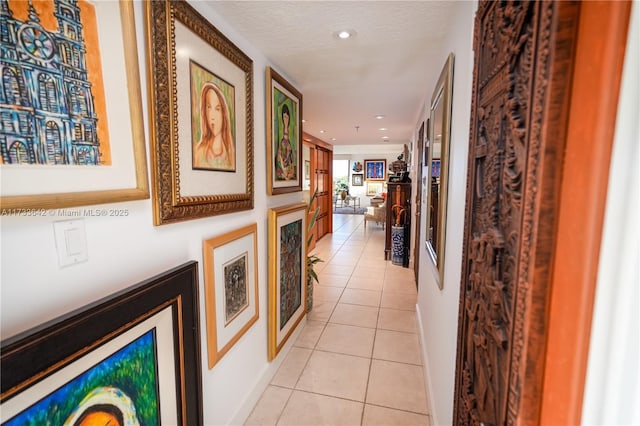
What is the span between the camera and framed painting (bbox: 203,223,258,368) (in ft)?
4.60

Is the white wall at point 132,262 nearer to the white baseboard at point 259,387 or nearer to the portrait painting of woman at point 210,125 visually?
the white baseboard at point 259,387

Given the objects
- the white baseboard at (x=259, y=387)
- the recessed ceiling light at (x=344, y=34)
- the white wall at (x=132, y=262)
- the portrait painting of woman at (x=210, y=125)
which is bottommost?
the white baseboard at (x=259, y=387)

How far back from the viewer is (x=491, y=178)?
28.5 inches

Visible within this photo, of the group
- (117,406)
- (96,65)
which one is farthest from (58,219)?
(117,406)

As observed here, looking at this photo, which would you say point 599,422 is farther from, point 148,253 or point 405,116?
point 405,116

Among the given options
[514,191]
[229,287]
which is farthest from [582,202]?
[229,287]

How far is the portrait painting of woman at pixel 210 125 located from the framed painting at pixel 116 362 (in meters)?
0.50

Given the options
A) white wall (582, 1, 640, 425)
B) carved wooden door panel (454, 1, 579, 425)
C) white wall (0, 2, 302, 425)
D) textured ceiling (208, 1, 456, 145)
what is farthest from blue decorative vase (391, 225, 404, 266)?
white wall (582, 1, 640, 425)

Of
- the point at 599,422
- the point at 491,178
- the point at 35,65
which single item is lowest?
the point at 599,422

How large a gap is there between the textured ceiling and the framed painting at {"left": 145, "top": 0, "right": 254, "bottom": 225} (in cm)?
22

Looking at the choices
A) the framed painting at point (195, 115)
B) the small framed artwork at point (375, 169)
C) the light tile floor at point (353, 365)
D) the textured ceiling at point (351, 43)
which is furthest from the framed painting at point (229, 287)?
the small framed artwork at point (375, 169)

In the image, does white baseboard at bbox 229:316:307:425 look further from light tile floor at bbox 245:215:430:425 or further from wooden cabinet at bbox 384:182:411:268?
wooden cabinet at bbox 384:182:411:268

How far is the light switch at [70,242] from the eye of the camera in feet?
2.52

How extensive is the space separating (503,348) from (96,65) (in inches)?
50.1
